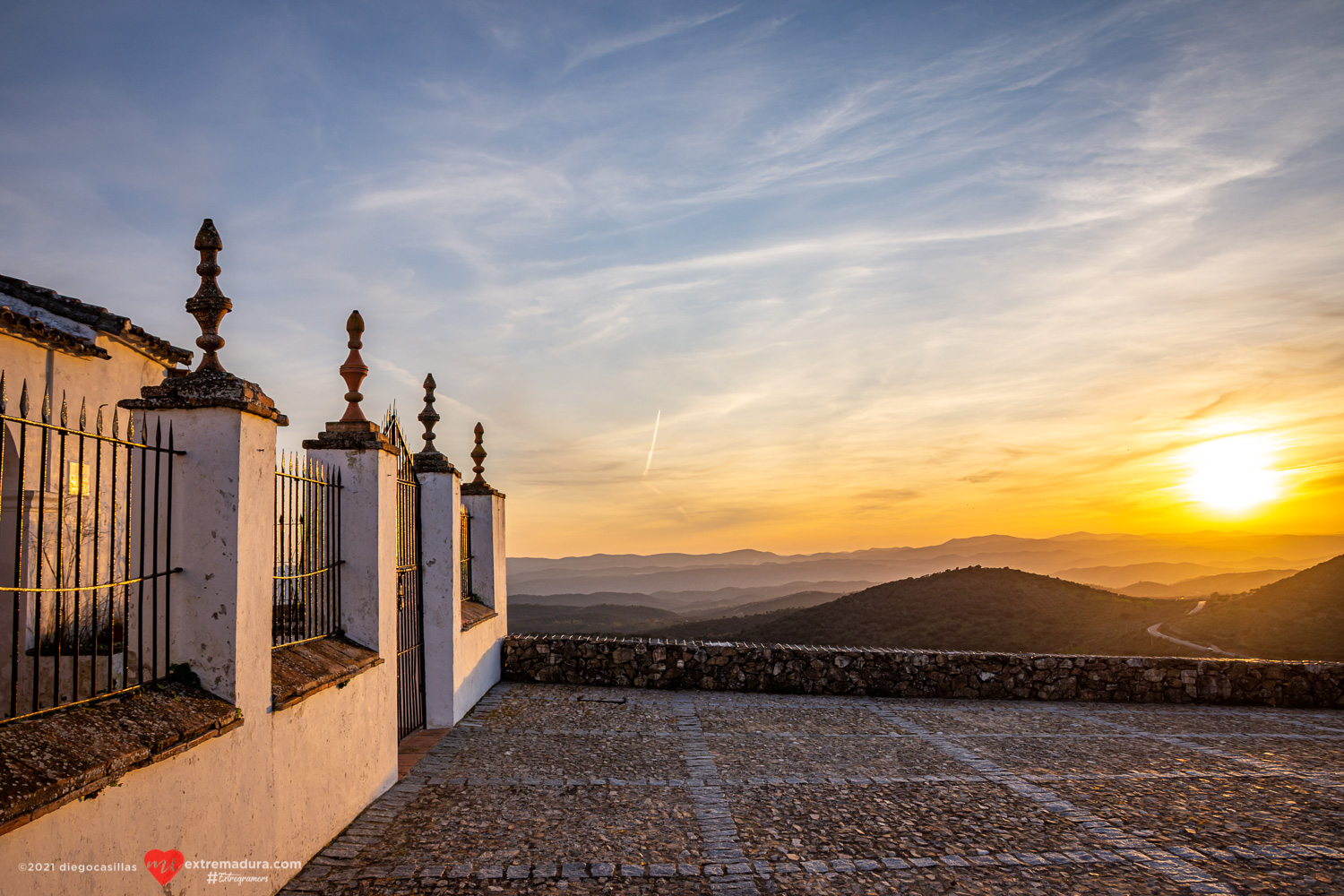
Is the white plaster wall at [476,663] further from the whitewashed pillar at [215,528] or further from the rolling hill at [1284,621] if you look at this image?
the rolling hill at [1284,621]

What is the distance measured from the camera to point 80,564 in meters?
5.27

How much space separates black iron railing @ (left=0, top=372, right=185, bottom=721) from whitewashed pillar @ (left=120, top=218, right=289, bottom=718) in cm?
9

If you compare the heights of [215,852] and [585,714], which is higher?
[215,852]

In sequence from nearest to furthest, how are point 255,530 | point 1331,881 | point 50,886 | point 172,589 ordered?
1. point 50,886
2. point 172,589
3. point 255,530
4. point 1331,881

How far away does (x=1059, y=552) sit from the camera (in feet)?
570

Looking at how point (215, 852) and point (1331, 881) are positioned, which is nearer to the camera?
point (215, 852)

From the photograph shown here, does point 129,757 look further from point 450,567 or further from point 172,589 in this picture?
point 450,567

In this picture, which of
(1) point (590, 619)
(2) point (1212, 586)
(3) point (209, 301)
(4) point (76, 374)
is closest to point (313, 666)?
(3) point (209, 301)

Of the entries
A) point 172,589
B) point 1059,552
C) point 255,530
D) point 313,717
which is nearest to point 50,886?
point 172,589

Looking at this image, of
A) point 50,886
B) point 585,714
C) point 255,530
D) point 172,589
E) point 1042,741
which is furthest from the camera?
point 585,714

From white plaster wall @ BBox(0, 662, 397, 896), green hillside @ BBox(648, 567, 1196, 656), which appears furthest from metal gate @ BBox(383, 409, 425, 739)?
green hillside @ BBox(648, 567, 1196, 656)

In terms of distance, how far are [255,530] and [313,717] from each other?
1674 mm

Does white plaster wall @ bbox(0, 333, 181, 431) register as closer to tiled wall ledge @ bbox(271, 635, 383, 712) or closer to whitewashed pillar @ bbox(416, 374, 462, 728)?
whitewashed pillar @ bbox(416, 374, 462, 728)

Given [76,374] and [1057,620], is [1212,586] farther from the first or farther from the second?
[76,374]
